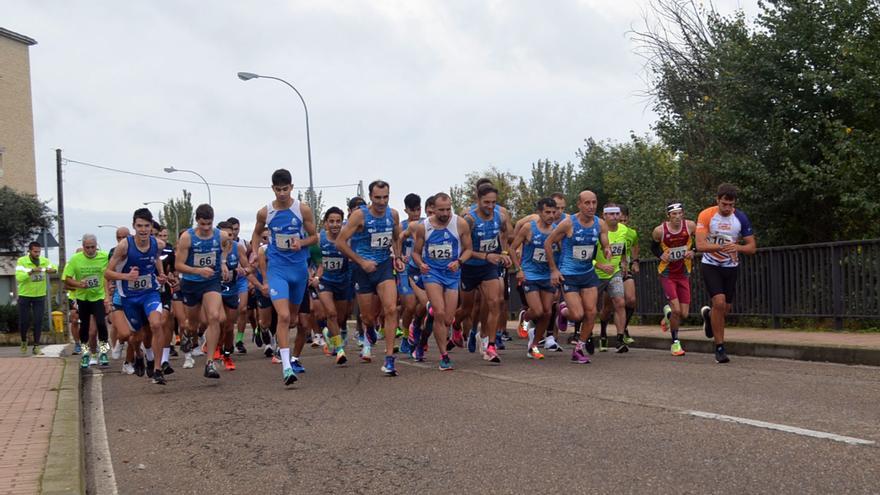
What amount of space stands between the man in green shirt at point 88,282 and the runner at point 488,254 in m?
5.34

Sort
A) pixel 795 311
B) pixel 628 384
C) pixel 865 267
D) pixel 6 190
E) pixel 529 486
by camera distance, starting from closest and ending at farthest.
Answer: pixel 529 486, pixel 628 384, pixel 865 267, pixel 795 311, pixel 6 190

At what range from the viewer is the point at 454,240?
1198cm

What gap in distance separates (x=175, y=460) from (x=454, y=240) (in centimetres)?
571

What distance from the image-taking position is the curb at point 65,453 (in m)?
5.43

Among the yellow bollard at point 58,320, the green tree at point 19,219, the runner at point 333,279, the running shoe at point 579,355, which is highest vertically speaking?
the green tree at point 19,219

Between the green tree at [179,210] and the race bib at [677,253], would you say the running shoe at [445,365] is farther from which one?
the green tree at [179,210]

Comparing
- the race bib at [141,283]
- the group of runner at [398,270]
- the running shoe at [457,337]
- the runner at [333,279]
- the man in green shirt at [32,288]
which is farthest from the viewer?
the man in green shirt at [32,288]

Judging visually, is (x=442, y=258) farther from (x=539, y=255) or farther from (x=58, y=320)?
(x=58, y=320)

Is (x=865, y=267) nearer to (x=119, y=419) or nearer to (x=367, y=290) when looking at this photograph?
(x=367, y=290)

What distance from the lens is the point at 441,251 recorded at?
469 inches

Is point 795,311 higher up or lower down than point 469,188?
lower down

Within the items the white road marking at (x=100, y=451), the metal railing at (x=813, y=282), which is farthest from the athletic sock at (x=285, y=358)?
the metal railing at (x=813, y=282)

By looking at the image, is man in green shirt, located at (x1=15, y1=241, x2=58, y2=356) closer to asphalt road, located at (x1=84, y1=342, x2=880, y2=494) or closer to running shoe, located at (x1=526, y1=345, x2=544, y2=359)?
asphalt road, located at (x1=84, y1=342, x2=880, y2=494)

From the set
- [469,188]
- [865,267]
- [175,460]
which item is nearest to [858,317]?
[865,267]
